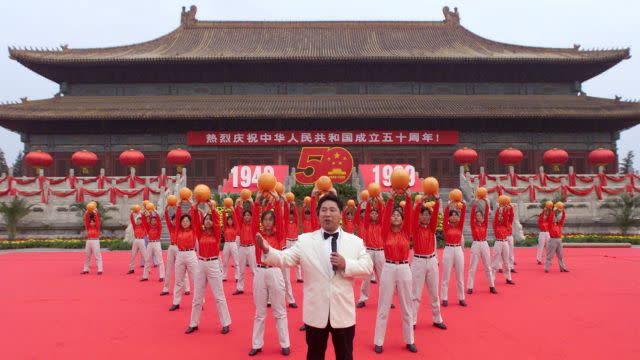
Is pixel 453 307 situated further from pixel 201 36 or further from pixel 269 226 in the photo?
pixel 201 36

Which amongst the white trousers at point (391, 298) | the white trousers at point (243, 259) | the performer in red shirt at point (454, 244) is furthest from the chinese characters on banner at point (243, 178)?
the white trousers at point (391, 298)

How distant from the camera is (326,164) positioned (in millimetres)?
17750

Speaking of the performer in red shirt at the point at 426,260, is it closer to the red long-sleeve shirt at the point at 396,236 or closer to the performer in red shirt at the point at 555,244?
the red long-sleeve shirt at the point at 396,236

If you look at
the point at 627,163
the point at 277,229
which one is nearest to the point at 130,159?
the point at 277,229

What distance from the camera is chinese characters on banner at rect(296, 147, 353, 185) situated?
1761 centimetres

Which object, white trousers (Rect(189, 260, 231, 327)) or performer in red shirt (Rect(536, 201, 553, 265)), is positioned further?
performer in red shirt (Rect(536, 201, 553, 265))

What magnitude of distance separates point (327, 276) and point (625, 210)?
55.2 feet

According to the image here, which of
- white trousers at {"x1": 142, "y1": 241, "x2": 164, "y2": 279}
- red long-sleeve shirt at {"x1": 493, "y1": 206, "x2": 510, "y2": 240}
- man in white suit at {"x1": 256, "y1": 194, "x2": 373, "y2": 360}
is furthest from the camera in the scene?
white trousers at {"x1": 142, "y1": 241, "x2": 164, "y2": 279}

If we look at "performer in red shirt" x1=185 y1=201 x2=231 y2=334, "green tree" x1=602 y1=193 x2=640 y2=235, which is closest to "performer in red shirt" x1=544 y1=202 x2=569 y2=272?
"performer in red shirt" x1=185 y1=201 x2=231 y2=334

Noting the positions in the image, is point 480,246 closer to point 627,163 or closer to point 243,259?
point 243,259

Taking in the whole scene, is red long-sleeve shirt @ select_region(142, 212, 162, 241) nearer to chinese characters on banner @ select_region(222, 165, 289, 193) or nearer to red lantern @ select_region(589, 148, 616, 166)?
chinese characters on banner @ select_region(222, 165, 289, 193)

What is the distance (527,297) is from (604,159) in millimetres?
14347

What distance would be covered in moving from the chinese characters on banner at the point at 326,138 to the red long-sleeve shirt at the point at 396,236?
16.2 metres

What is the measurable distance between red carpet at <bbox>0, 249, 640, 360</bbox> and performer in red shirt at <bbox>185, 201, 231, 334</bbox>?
195 mm
